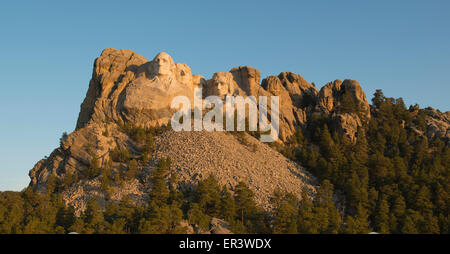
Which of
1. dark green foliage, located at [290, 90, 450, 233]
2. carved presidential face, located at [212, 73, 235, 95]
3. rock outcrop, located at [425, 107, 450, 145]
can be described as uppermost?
carved presidential face, located at [212, 73, 235, 95]

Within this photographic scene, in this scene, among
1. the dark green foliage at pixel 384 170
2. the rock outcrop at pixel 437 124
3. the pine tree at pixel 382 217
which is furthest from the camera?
the rock outcrop at pixel 437 124

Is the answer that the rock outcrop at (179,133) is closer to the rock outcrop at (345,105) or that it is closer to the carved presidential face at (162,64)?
the carved presidential face at (162,64)

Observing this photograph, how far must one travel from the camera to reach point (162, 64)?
268 feet

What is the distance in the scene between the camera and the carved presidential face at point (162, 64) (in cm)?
8144

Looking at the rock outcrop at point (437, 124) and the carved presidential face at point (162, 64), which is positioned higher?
the carved presidential face at point (162, 64)

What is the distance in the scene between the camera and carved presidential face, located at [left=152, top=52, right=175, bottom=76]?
267ft

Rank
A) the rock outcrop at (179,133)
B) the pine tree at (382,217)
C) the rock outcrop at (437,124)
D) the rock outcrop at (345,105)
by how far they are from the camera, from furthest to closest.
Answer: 1. the rock outcrop at (437,124)
2. the rock outcrop at (345,105)
3. the rock outcrop at (179,133)
4. the pine tree at (382,217)

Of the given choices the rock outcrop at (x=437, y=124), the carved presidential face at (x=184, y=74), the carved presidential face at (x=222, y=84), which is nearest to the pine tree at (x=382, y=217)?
Answer: the rock outcrop at (x=437, y=124)

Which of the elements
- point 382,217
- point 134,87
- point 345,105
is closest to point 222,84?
point 134,87

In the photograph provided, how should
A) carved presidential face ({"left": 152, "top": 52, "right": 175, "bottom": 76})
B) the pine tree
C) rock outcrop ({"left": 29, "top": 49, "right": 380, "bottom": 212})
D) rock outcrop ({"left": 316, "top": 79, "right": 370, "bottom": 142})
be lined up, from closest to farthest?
the pine tree
rock outcrop ({"left": 29, "top": 49, "right": 380, "bottom": 212})
carved presidential face ({"left": 152, "top": 52, "right": 175, "bottom": 76})
rock outcrop ({"left": 316, "top": 79, "right": 370, "bottom": 142})

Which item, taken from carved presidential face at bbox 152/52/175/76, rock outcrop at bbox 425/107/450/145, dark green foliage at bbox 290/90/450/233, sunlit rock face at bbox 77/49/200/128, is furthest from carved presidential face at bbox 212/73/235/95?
rock outcrop at bbox 425/107/450/145

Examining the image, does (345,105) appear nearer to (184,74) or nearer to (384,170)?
(384,170)

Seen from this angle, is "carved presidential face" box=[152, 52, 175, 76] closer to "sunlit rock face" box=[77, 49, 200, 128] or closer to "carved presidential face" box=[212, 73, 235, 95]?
"sunlit rock face" box=[77, 49, 200, 128]
